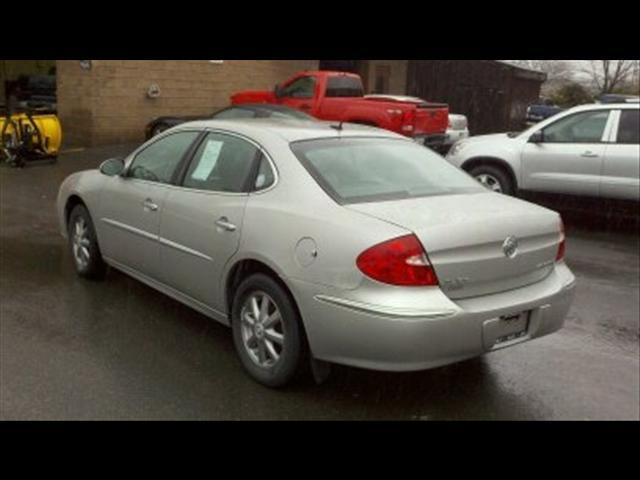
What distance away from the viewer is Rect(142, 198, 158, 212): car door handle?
4844 millimetres

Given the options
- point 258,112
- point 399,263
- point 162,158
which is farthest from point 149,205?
point 258,112

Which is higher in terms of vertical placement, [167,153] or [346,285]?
[167,153]

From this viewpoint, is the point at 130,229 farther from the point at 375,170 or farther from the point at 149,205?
the point at 375,170

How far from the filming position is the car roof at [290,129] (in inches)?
175

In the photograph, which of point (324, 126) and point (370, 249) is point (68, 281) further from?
point (370, 249)

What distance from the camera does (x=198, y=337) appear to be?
4699 millimetres

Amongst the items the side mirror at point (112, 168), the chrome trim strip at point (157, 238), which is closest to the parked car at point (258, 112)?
the side mirror at point (112, 168)

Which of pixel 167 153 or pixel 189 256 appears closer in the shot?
pixel 189 256

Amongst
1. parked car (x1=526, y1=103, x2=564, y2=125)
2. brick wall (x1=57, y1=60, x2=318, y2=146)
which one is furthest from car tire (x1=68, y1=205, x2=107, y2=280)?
parked car (x1=526, y1=103, x2=564, y2=125)

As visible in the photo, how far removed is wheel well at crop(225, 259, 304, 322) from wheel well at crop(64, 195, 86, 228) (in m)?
2.23

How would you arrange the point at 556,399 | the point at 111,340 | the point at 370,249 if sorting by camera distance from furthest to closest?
the point at 111,340 < the point at 556,399 < the point at 370,249

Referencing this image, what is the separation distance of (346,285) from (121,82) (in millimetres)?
13222

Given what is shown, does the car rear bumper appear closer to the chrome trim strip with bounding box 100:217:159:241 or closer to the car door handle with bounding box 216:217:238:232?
the car door handle with bounding box 216:217:238:232

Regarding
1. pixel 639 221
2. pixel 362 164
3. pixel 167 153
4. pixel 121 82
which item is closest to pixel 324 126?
pixel 362 164
